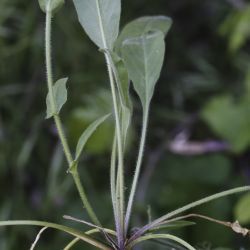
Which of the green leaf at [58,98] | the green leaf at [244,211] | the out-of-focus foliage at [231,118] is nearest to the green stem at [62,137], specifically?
the green leaf at [58,98]

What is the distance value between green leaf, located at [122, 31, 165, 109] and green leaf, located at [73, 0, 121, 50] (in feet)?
0.04

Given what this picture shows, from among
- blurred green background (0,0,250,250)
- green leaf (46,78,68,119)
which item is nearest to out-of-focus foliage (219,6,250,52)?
blurred green background (0,0,250,250)

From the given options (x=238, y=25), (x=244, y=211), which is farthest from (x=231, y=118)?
(x=244, y=211)

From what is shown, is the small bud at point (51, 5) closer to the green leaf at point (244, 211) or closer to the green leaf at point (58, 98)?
the green leaf at point (58, 98)

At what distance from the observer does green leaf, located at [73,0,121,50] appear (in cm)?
35

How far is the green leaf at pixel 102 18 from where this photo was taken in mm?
352

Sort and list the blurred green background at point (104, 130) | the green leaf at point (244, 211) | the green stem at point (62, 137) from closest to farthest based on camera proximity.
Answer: the green stem at point (62, 137)
the green leaf at point (244, 211)
the blurred green background at point (104, 130)

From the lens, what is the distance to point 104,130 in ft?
3.16

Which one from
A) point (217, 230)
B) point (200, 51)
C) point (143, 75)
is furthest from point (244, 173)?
point (143, 75)

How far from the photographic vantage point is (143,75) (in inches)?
14.9

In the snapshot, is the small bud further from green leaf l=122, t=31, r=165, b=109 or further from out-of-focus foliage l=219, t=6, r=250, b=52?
out-of-focus foliage l=219, t=6, r=250, b=52

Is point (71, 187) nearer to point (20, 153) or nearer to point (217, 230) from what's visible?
point (20, 153)

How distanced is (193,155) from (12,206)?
0.36 metres

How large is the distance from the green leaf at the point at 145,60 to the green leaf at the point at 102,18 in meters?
0.01
